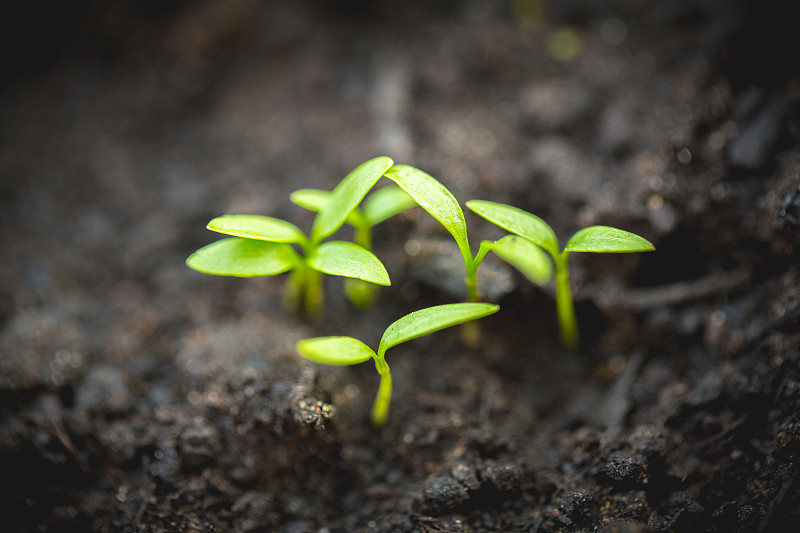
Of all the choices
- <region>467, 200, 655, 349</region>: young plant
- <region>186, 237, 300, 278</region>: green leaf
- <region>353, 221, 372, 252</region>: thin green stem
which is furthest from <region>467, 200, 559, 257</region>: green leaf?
<region>186, 237, 300, 278</region>: green leaf

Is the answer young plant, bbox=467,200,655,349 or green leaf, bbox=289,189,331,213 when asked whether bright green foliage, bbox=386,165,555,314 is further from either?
green leaf, bbox=289,189,331,213

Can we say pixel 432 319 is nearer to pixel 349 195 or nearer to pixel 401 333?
pixel 401 333

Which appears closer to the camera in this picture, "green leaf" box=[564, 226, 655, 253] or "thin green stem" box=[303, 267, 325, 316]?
"green leaf" box=[564, 226, 655, 253]

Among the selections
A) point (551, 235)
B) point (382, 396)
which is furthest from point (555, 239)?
point (382, 396)

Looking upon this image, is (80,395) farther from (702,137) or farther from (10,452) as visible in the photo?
(702,137)

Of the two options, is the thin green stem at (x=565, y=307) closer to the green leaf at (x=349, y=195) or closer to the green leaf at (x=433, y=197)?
the green leaf at (x=433, y=197)

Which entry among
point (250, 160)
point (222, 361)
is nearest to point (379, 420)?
point (222, 361)

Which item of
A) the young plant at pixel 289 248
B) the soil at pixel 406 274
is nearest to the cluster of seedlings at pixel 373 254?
the young plant at pixel 289 248
